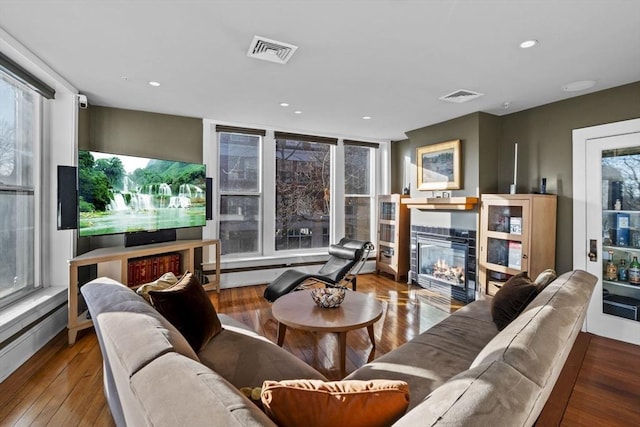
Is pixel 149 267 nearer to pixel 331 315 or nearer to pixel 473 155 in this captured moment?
pixel 331 315

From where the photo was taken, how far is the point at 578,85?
121 inches

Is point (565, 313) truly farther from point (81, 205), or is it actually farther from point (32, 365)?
point (81, 205)

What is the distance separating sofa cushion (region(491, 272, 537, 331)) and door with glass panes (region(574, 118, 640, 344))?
182cm

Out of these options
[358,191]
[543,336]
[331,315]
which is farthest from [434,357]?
[358,191]

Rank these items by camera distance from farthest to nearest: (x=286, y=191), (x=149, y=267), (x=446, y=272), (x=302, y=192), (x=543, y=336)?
1. (x=302, y=192)
2. (x=286, y=191)
3. (x=446, y=272)
4. (x=149, y=267)
5. (x=543, y=336)

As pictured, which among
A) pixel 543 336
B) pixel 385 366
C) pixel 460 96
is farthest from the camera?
pixel 460 96

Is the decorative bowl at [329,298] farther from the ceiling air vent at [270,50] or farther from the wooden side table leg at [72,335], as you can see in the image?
the wooden side table leg at [72,335]

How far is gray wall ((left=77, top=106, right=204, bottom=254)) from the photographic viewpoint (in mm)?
3756

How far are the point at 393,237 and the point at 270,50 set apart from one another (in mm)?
3694

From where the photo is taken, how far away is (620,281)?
3.18 m

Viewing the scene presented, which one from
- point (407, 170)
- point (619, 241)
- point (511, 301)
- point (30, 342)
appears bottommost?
point (30, 342)

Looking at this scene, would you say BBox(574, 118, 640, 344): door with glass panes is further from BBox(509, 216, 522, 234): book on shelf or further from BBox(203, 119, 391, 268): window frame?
BBox(203, 119, 391, 268): window frame

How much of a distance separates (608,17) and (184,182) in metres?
4.21

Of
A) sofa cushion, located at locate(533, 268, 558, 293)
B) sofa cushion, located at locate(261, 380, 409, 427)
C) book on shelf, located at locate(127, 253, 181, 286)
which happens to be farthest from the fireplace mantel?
sofa cushion, located at locate(261, 380, 409, 427)
